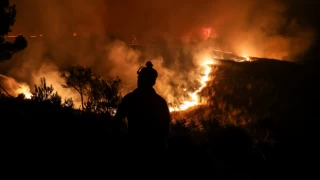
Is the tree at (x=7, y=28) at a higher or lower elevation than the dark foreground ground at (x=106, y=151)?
higher

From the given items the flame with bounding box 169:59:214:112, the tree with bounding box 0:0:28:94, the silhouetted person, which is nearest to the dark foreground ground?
the silhouetted person

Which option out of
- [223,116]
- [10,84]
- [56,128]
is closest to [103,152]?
[56,128]

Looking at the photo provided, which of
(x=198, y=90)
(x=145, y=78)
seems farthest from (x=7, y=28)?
(x=198, y=90)

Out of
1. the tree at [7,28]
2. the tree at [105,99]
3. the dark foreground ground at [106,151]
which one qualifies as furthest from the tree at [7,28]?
the dark foreground ground at [106,151]

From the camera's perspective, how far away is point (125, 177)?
4547 mm

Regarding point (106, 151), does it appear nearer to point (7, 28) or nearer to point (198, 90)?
point (7, 28)

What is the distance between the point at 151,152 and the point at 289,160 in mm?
8890

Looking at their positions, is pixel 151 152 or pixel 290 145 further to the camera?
pixel 290 145

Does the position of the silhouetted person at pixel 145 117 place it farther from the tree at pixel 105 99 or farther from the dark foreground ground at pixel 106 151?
the tree at pixel 105 99

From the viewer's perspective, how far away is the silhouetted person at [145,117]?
453 cm

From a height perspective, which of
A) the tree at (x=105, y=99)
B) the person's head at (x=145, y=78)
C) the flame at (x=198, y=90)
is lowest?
the person's head at (x=145, y=78)

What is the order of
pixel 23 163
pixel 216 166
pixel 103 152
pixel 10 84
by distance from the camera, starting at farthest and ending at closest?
1. pixel 10 84
2. pixel 216 166
3. pixel 103 152
4. pixel 23 163

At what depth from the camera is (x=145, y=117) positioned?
4543mm

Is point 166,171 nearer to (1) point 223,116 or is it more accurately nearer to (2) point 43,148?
(2) point 43,148
